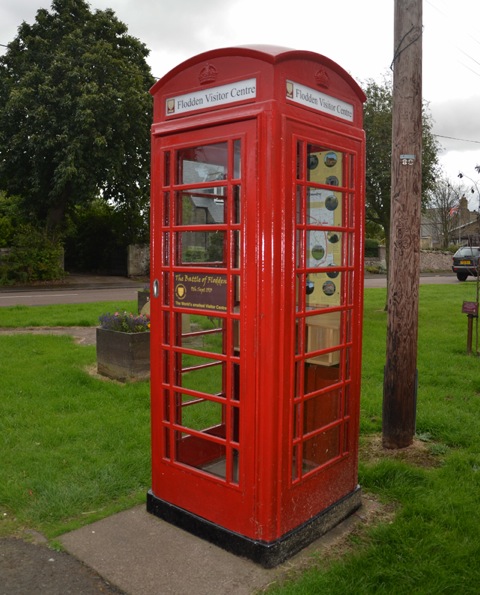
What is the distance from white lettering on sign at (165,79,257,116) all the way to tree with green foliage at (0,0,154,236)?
64.8 feet

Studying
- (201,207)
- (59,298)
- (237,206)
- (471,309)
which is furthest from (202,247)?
(59,298)

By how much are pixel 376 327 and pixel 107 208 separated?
890 inches

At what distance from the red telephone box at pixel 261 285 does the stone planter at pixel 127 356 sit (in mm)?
2871

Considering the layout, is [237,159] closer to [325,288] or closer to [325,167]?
[325,167]

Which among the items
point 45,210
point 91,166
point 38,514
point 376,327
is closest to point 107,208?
point 45,210

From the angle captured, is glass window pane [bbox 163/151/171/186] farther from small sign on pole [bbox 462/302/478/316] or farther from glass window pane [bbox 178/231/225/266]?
small sign on pole [bbox 462/302/478/316]

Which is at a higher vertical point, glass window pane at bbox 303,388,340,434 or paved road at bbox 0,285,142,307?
glass window pane at bbox 303,388,340,434

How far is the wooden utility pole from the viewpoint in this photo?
181 inches

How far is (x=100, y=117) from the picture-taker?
22.7 m

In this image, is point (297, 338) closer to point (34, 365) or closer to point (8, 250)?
point (34, 365)

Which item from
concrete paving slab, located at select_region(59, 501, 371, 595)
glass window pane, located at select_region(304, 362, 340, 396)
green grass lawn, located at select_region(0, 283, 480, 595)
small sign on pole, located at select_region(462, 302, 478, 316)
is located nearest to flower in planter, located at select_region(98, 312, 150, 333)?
green grass lawn, located at select_region(0, 283, 480, 595)

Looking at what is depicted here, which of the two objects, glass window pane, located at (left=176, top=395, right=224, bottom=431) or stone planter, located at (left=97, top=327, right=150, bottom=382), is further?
stone planter, located at (left=97, top=327, right=150, bottom=382)

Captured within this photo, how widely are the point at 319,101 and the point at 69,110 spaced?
21754mm

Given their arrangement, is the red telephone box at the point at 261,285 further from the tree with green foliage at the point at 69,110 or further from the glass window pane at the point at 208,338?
the tree with green foliage at the point at 69,110
